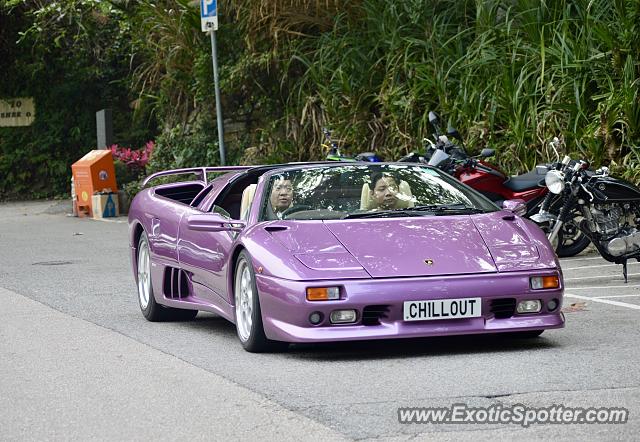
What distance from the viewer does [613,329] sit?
905 cm

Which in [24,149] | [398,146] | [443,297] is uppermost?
[443,297]

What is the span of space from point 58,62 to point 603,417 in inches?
1053

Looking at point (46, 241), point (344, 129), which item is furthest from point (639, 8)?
point (46, 241)

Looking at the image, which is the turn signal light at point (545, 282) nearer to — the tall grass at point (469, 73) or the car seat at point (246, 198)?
the car seat at point (246, 198)

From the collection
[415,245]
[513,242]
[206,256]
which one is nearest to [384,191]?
[415,245]

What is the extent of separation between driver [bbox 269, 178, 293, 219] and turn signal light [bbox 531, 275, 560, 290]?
171 centimetres

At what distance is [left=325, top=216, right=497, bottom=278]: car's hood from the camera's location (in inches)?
318

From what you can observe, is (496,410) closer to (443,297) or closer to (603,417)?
(603,417)

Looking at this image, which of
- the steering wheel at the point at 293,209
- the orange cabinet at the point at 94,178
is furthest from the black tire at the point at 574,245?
the orange cabinet at the point at 94,178

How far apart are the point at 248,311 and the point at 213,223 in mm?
717

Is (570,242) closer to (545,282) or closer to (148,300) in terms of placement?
(148,300)

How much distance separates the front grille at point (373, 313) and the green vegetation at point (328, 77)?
760 cm

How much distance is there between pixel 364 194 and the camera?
362 inches

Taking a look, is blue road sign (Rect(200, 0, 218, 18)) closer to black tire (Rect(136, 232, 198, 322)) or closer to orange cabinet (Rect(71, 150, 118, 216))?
black tire (Rect(136, 232, 198, 322))
